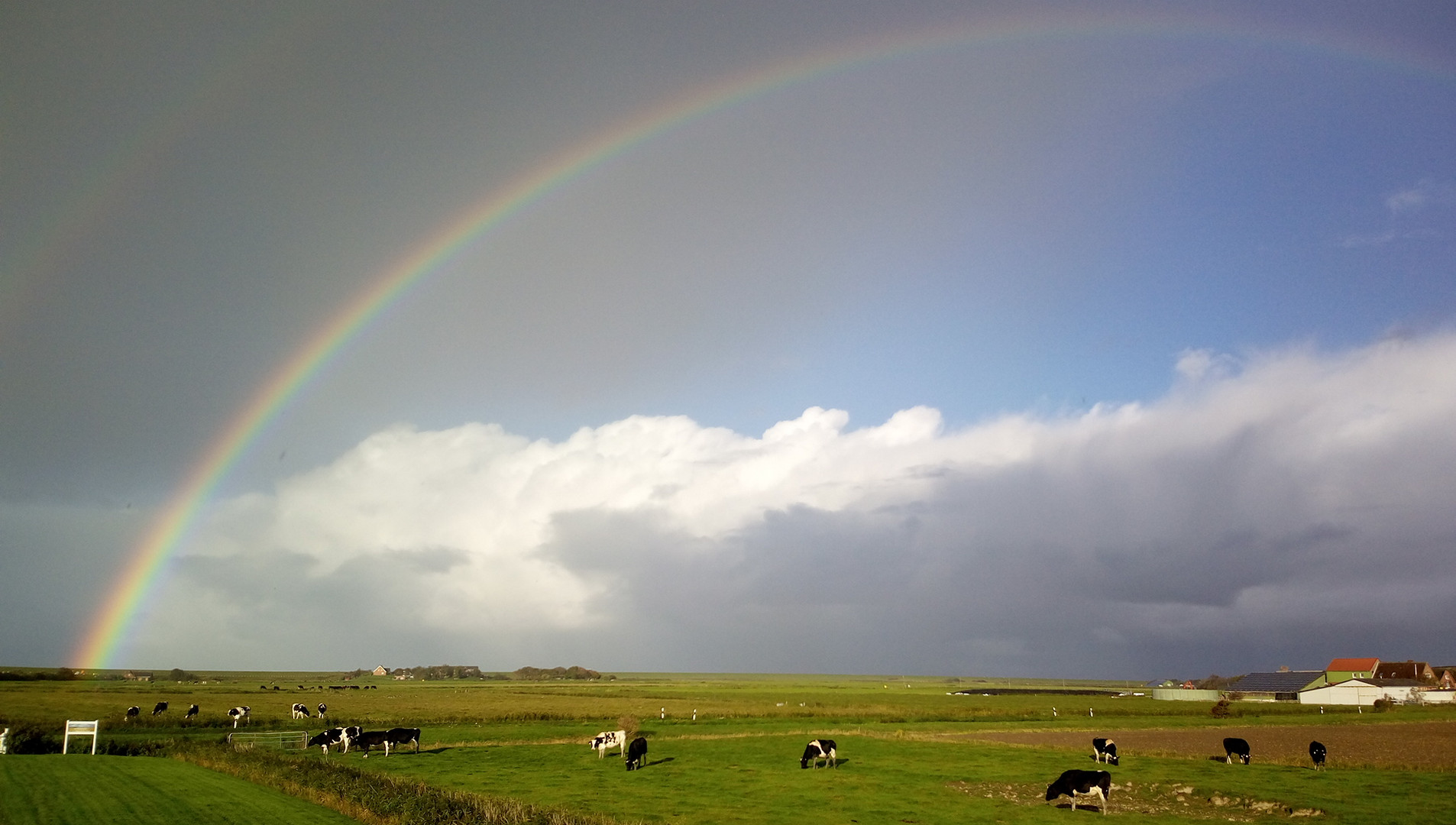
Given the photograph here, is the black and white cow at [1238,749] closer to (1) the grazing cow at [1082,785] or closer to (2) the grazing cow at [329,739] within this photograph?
(1) the grazing cow at [1082,785]

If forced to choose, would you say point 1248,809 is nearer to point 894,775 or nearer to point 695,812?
Answer: point 894,775

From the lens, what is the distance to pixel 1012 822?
2408 centimetres

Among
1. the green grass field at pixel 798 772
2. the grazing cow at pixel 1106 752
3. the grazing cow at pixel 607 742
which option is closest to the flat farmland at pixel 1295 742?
the green grass field at pixel 798 772

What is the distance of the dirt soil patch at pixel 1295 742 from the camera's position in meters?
38.7

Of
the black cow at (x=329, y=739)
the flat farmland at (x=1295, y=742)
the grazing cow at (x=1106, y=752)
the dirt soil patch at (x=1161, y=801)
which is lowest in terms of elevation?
the flat farmland at (x=1295, y=742)

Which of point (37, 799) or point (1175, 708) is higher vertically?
point (37, 799)

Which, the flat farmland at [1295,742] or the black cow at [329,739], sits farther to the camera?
the black cow at [329,739]

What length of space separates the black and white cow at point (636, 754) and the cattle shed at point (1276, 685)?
117911mm

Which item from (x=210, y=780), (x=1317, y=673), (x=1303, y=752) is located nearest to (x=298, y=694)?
(x=210, y=780)

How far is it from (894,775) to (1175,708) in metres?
82.0

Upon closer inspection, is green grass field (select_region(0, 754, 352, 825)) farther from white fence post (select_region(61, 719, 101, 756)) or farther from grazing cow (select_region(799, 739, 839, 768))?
grazing cow (select_region(799, 739, 839, 768))

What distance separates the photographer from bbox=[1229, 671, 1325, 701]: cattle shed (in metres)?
124

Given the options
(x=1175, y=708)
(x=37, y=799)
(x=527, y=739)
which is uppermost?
(x=37, y=799)

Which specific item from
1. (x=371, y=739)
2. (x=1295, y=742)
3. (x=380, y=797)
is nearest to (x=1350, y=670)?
(x=1295, y=742)
